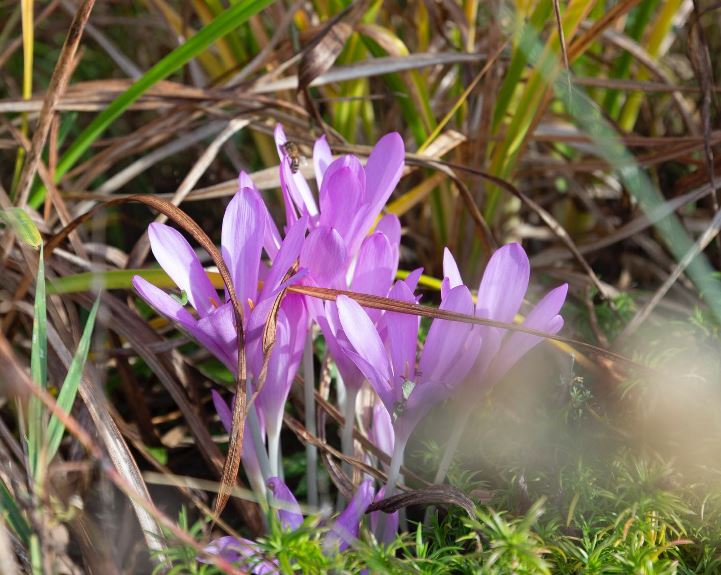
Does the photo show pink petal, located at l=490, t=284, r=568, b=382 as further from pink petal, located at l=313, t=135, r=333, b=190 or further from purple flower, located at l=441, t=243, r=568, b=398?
pink petal, located at l=313, t=135, r=333, b=190

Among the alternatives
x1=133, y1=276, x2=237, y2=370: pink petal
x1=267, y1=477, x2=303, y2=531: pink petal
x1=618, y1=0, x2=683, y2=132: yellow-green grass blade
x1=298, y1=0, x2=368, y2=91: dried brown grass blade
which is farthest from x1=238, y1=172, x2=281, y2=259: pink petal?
x1=618, y1=0, x2=683, y2=132: yellow-green grass blade

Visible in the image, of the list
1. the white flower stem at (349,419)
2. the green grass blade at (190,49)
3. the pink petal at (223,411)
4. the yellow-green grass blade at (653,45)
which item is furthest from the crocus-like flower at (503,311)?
the yellow-green grass blade at (653,45)

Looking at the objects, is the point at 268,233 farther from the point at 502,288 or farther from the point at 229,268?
the point at 502,288

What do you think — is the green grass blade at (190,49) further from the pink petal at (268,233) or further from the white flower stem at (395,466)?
the white flower stem at (395,466)

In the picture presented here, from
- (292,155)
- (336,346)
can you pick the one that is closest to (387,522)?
(336,346)

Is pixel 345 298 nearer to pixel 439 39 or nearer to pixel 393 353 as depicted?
pixel 393 353

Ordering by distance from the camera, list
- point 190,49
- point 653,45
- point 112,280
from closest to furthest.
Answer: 1. point 112,280
2. point 190,49
3. point 653,45
